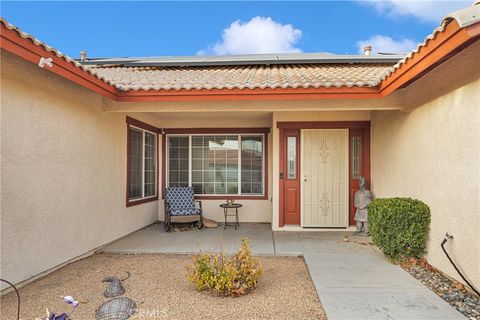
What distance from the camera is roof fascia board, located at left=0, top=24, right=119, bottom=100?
11.1 ft

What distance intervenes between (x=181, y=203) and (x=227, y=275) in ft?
15.4

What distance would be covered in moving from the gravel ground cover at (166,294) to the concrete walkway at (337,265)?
11.0 inches

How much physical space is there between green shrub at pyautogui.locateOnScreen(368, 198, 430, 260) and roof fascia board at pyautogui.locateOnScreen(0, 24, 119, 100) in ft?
15.5

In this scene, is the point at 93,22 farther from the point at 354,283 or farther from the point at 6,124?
the point at 354,283

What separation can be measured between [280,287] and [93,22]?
33.6 ft

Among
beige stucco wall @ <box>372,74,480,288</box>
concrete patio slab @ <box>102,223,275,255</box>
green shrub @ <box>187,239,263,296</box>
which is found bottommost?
concrete patio slab @ <box>102,223,275,255</box>

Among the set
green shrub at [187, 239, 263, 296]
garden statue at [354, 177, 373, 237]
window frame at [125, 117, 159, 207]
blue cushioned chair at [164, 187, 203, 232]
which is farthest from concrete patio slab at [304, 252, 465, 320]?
window frame at [125, 117, 159, 207]

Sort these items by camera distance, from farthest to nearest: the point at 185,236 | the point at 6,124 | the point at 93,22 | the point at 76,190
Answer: the point at 93,22 → the point at 185,236 → the point at 76,190 → the point at 6,124

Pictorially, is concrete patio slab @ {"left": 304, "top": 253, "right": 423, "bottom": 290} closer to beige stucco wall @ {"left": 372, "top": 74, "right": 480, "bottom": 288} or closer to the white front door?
beige stucco wall @ {"left": 372, "top": 74, "right": 480, "bottom": 288}

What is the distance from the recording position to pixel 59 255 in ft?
16.2

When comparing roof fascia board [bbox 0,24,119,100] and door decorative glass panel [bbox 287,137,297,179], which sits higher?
roof fascia board [bbox 0,24,119,100]

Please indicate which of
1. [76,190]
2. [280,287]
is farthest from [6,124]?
[280,287]

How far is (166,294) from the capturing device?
159 inches

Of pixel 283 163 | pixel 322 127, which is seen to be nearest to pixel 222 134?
pixel 283 163
